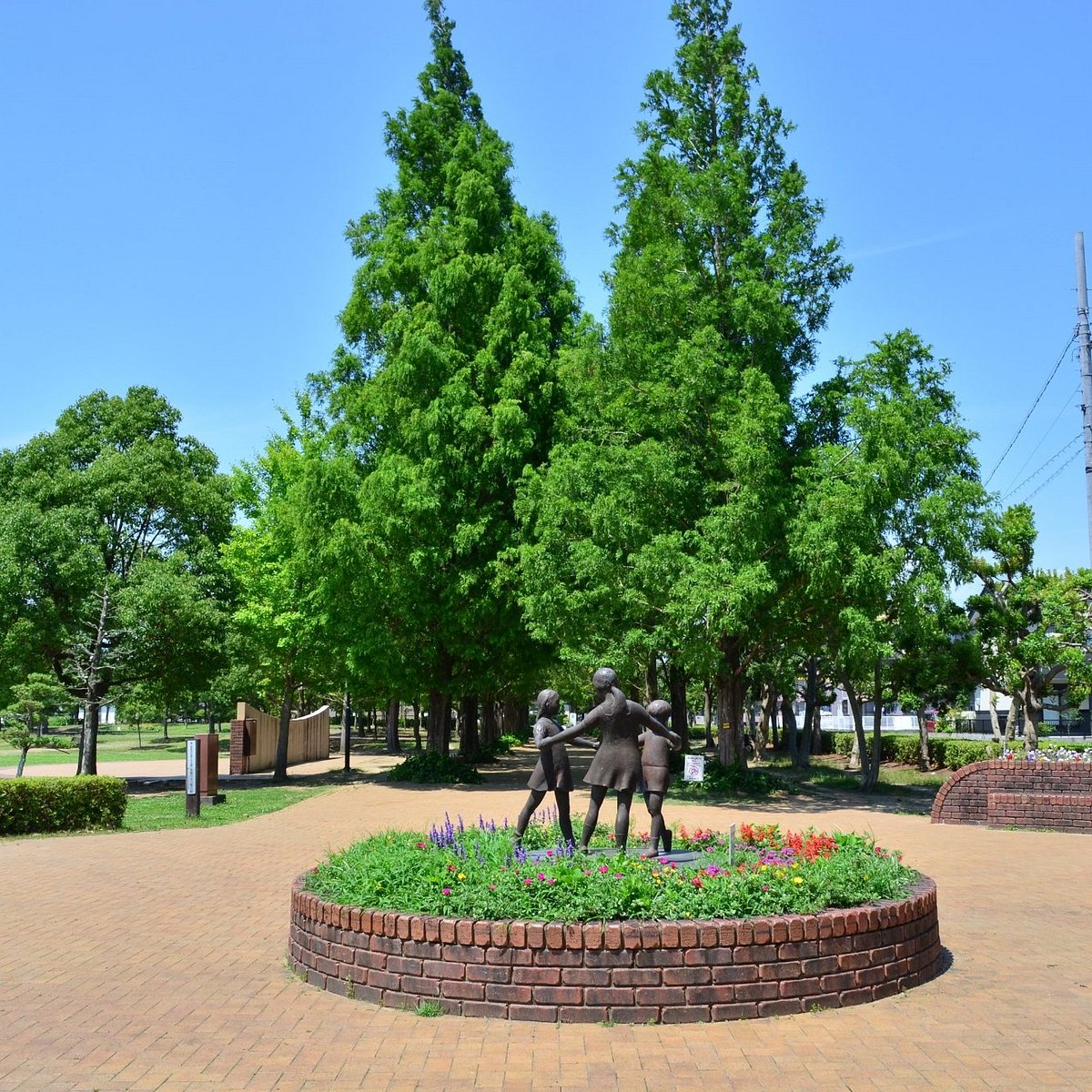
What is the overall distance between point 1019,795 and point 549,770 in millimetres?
11006

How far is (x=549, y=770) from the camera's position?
27.8ft

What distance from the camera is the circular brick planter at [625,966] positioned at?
618 centimetres

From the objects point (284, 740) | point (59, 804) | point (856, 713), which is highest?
point (856, 713)

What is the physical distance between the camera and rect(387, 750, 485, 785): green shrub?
26578mm

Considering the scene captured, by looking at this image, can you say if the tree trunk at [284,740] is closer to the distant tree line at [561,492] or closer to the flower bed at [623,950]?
the distant tree line at [561,492]

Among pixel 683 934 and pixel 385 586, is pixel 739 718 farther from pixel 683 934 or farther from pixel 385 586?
pixel 683 934

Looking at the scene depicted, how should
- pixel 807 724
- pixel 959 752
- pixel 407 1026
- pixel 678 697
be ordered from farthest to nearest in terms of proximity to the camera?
pixel 807 724 → pixel 678 697 → pixel 959 752 → pixel 407 1026

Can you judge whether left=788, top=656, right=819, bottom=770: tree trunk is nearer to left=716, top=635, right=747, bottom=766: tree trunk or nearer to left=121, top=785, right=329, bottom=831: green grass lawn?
left=716, top=635, right=747, bottom=766: tree trunk

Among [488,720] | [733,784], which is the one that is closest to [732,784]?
[733,784]

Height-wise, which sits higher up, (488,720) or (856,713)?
(856,713)

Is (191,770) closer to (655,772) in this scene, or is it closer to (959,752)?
(655,772)

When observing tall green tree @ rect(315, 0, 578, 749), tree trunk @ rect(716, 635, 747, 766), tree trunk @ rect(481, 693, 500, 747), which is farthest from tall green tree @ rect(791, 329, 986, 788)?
tree trunk @ rect(481, 693, 500, 747)

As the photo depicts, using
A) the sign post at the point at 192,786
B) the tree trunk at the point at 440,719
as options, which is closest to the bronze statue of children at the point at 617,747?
the sign post at the point at 192,786

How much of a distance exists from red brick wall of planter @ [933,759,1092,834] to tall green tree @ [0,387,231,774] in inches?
652
